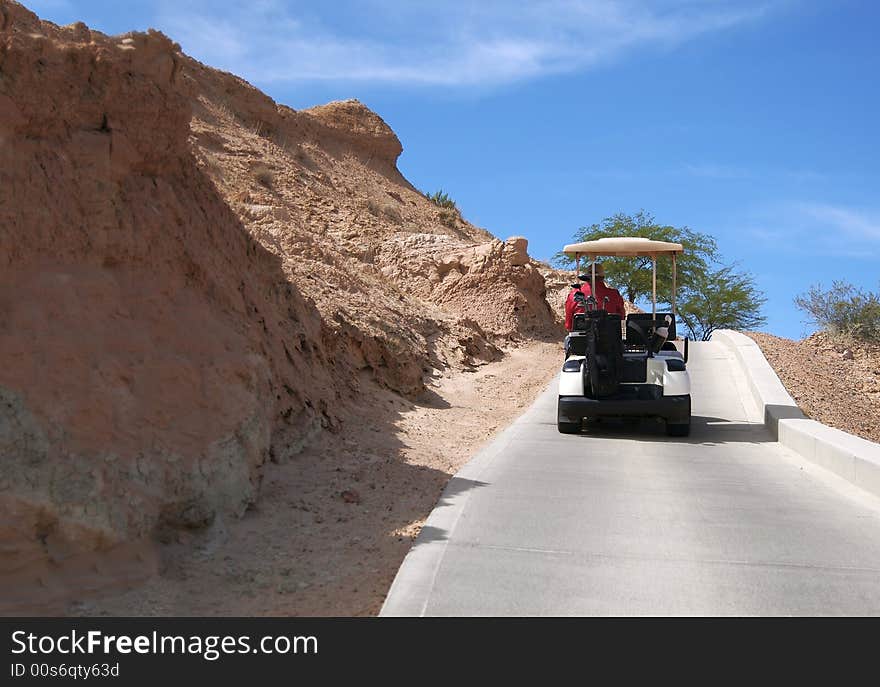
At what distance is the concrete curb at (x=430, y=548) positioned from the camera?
4797 mm

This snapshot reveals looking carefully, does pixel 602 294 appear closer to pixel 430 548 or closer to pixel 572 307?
pixel 572 307

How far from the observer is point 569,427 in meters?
11.5

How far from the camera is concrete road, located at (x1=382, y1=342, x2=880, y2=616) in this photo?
16.2 ft

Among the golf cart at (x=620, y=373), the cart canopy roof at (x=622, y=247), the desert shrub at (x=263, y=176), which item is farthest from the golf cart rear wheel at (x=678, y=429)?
the desert shrub at (x=263, y=176)

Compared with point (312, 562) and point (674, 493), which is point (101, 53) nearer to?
point (312, 562)

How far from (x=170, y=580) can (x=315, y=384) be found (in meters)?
5.31

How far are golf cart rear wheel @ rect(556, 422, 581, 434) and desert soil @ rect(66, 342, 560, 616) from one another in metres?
1.16

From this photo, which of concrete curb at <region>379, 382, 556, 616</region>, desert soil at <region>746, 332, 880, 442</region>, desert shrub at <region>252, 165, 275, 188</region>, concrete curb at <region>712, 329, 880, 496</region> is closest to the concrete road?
concrete curb at <region>379, 382, 556, 616</region>

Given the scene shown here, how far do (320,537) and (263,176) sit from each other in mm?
23379

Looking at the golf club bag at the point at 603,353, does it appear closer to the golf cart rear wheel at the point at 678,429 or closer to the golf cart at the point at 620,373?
the golf cart at the point at 620,373

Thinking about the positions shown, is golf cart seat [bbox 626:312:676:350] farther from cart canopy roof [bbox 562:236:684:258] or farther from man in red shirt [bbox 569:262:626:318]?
cart canopy roof [bbox 562:236:684:258]

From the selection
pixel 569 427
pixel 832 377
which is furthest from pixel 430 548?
pixel 832 377

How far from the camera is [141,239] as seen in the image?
722cm

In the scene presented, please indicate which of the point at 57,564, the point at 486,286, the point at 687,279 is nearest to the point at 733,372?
the point at 486,286
